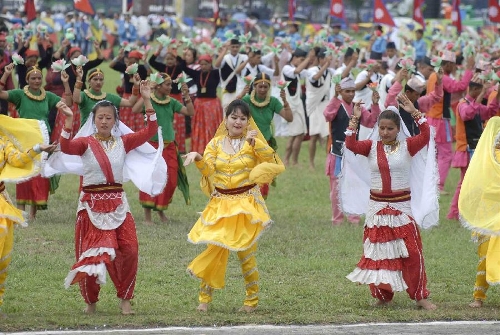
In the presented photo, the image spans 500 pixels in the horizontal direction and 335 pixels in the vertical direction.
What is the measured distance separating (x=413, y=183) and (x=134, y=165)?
7.14 ft

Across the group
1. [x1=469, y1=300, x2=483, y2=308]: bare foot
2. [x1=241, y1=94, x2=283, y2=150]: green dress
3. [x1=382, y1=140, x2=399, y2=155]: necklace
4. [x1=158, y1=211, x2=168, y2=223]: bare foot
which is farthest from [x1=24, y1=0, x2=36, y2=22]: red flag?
[x1=469, y1=300, x2=483, y2=308]: bare foot

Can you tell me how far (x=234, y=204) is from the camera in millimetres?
8156

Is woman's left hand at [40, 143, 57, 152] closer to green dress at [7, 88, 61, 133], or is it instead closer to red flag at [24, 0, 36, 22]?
green dress at [7, 88, 61, 133]

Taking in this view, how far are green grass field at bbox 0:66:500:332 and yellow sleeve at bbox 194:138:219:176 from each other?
1043 mm

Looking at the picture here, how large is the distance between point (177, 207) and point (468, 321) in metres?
6.49

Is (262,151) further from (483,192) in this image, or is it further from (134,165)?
(483,192)

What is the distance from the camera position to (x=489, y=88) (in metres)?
12.9

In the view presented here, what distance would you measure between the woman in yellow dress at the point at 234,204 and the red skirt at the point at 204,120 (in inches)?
332

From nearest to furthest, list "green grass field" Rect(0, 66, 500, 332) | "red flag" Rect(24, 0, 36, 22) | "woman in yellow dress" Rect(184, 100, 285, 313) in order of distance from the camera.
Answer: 1. "green grass field" Rect(0, 66, 500, 332)
2. "woman in yellow dress" Rect(184, 100, 285, 313)
3. "red flag" Rect(24, 0, 36, 22)

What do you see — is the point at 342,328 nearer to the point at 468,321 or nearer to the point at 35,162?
the point at 468,321

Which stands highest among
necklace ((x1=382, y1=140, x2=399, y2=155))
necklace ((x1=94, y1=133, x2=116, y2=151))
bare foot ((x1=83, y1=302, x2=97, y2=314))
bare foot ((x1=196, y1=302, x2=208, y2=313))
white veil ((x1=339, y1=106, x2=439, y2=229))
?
necklace ((x1=382, y1=140, x2=399, y2=155))

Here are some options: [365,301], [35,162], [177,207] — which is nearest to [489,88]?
[177,207]

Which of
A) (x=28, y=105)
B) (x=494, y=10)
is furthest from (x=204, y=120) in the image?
(x=494, y=10)

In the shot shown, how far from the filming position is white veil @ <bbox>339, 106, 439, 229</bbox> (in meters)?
8.52
